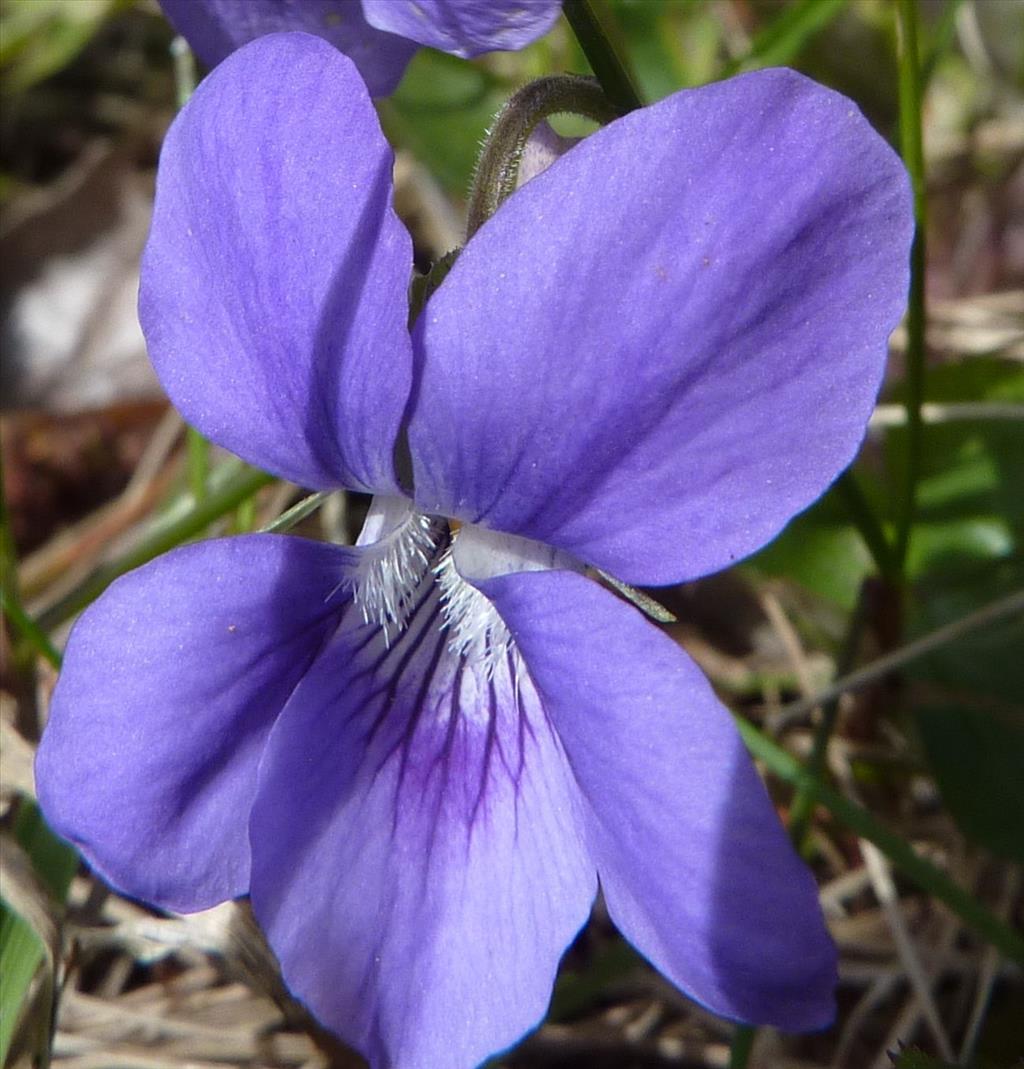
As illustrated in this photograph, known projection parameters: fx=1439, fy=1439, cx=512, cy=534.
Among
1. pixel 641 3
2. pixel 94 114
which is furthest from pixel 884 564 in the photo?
pixel 94 114

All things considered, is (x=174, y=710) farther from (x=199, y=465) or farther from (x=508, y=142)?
(x=199, y=465)

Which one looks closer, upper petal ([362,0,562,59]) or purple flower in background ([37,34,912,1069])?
purple flower in background ([37,34,912,1069])

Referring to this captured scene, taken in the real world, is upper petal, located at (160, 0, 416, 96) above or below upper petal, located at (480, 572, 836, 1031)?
above

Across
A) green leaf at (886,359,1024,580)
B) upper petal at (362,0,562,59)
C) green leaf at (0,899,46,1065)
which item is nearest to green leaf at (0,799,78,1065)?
green leaf at (0,899,46,1065)

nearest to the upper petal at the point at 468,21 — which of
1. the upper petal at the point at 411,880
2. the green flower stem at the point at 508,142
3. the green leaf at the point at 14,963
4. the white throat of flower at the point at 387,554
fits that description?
the green flower stem at the point at 508,142

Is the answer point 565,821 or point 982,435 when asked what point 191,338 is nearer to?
point 565,821

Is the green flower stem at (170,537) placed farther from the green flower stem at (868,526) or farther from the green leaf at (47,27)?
the green leaf at (47,27)

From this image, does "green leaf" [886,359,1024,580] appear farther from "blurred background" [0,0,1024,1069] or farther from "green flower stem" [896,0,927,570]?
"green flower stem" [896,0,927,570]
